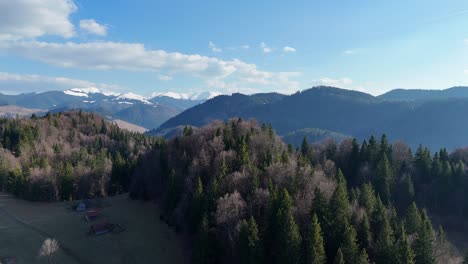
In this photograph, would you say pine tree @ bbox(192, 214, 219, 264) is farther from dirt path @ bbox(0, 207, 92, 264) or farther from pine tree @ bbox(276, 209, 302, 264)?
dirt path @ bbox(0, 207, 92, 264)

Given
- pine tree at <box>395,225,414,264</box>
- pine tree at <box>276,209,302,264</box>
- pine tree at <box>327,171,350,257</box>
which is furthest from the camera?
pine tree at <box>327,171,350,257</box>

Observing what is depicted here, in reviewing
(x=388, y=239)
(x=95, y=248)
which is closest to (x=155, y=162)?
(x=95, y=248)

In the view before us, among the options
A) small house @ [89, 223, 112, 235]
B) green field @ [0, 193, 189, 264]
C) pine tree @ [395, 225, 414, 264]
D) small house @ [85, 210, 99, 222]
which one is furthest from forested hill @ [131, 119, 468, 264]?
small house @ [85, 210, 99, 222]

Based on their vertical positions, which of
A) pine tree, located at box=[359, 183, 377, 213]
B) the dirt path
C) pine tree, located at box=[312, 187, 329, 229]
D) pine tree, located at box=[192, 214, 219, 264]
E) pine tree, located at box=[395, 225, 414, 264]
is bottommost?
the dirt path

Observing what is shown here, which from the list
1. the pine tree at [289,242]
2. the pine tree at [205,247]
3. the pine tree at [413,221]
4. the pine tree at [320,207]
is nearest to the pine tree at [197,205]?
the pine tree at [205,247]

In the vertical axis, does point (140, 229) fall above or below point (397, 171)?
below

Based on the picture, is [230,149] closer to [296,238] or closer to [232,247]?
[232,247]

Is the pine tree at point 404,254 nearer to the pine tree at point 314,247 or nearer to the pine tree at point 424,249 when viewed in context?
the pine tree at point 424,249
